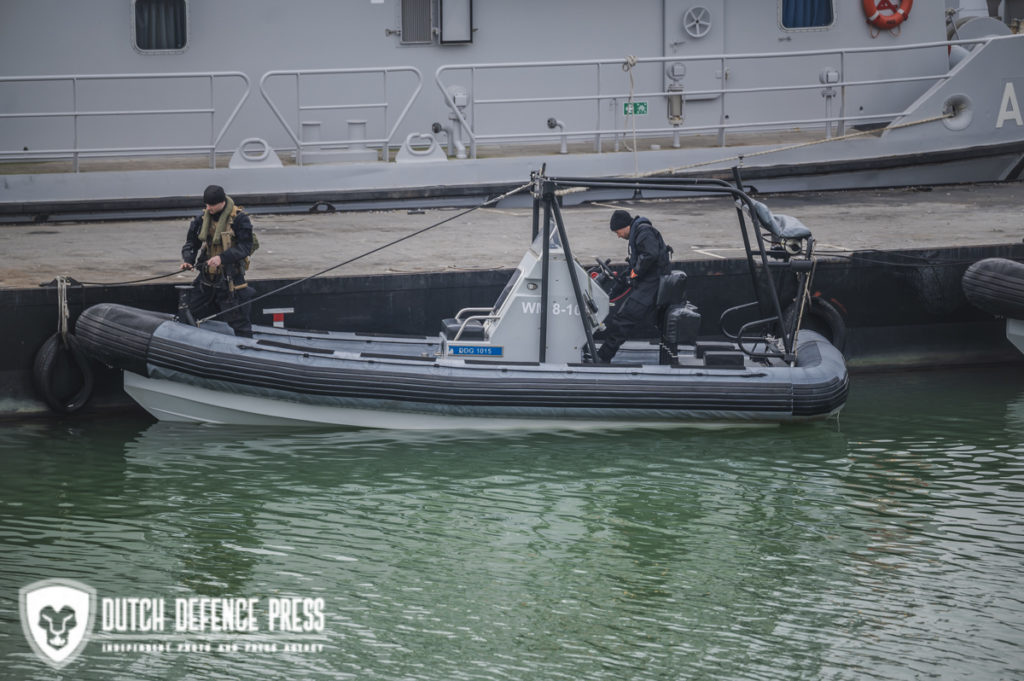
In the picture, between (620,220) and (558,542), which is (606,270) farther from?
(558,542)

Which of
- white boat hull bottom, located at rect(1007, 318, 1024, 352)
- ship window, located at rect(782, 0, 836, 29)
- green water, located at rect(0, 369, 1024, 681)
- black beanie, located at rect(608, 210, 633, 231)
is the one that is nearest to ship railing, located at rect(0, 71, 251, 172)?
green water, located at rect(0, 369, 1024, 681)

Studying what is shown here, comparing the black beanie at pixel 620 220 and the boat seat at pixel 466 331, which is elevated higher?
the black beanie at pixel 620 220

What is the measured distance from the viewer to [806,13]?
14648 millimetres

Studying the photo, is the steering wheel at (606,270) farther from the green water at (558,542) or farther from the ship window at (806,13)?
the ship window at (806,13)

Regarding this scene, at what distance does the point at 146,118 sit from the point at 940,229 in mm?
8602

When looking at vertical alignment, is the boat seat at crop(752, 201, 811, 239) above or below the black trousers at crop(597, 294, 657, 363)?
above

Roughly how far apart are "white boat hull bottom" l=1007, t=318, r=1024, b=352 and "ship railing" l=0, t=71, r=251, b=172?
7.78 meters

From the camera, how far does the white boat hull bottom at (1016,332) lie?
426 inches

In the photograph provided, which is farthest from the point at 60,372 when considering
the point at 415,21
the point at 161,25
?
the point at 415,21

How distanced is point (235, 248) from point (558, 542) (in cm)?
357

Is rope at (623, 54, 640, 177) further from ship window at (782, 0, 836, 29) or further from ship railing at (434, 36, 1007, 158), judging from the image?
ship window at (782, 0, 836, 29)

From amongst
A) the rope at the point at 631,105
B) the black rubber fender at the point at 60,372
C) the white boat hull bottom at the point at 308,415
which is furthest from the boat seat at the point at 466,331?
the rope at the point at 631,105

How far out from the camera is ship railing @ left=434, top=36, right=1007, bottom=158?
13.5 m

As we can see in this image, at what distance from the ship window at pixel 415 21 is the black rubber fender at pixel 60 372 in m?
6.03
